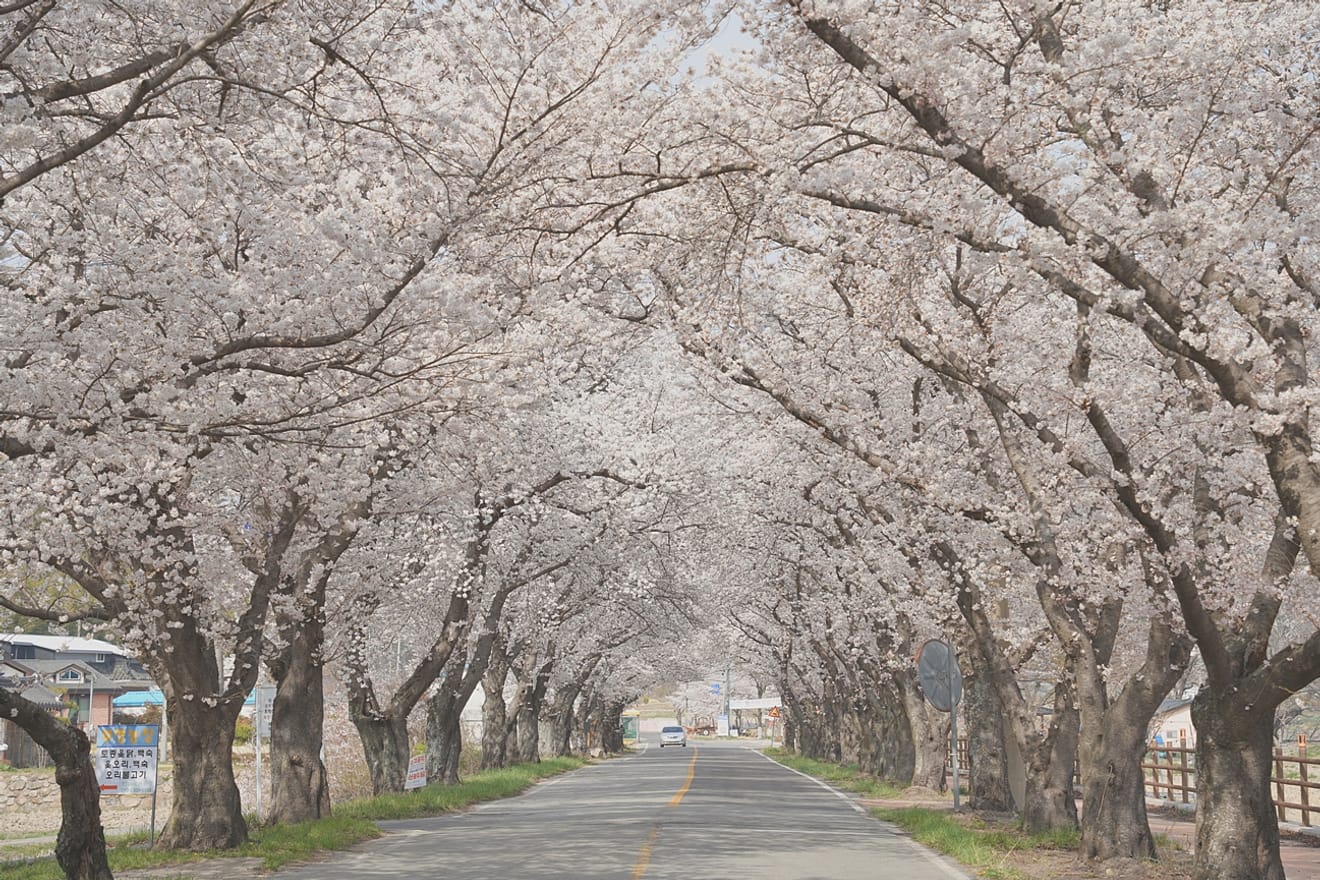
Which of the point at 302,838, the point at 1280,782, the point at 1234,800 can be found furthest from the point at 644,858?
the point at 1280,782

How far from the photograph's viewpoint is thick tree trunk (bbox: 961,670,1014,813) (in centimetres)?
2331

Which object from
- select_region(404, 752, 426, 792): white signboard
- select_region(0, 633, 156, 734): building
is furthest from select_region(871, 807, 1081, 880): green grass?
select_region(0, 633, 156, 734): building

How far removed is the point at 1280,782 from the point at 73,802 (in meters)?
18.8

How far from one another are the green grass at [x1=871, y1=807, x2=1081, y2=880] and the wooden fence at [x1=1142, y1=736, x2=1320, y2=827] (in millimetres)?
2929

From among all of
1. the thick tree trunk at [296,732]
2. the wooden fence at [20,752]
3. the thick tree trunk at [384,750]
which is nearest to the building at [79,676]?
the wooden fence at [20,752]

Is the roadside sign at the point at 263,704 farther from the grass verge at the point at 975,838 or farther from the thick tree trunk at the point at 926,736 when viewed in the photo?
the thick tree trunk at the point at 926,736

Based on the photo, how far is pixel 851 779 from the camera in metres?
40.9

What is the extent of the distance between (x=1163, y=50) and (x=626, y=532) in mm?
20471

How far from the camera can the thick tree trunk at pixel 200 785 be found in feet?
56.5

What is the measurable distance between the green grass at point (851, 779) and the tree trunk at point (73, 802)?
2199 centimetres

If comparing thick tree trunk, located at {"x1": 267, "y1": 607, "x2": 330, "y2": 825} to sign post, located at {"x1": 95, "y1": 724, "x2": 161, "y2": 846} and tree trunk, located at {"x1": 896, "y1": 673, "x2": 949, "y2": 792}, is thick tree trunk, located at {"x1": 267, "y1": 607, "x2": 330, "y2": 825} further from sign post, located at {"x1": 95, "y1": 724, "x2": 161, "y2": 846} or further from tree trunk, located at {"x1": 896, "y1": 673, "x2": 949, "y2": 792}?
tree trunk, located at {"x1": 896, "y1": 673, "x2": 949, "y2": 792}

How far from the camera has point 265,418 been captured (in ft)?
42.3

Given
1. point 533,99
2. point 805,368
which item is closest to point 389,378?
point 533,99

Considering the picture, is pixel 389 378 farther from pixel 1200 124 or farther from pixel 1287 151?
pixel 1287 151
